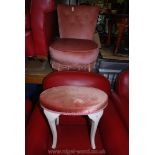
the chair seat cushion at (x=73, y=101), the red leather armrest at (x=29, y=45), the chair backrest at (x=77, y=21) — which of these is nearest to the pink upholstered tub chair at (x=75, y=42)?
the chair backrest at (x=77, y=21)

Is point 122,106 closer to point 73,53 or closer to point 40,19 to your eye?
point 73,53

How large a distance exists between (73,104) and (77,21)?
1654 mm

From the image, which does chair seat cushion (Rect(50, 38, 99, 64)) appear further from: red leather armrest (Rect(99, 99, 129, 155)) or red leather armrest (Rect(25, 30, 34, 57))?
red leather armrest (Rect(99, 99, 129, 155))

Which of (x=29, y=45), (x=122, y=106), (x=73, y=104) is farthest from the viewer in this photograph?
(x=29, y=45)

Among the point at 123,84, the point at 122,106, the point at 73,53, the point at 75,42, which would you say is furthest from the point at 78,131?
the point at 75,42

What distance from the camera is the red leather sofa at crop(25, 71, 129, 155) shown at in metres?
1.39

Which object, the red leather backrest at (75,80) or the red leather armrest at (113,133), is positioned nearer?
the red leather armrest at (113,133)

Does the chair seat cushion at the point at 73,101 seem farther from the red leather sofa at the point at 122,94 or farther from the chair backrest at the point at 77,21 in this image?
the chair backrest at the point at 77,21

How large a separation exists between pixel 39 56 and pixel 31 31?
12.6 inches

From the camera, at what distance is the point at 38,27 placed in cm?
254

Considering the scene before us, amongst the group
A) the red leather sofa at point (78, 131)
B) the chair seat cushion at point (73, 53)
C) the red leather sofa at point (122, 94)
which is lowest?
the red leather sofa at point (78, 131)

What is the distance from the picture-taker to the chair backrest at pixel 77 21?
2875 millimetres

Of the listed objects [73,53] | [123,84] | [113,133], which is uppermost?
[73,53]
